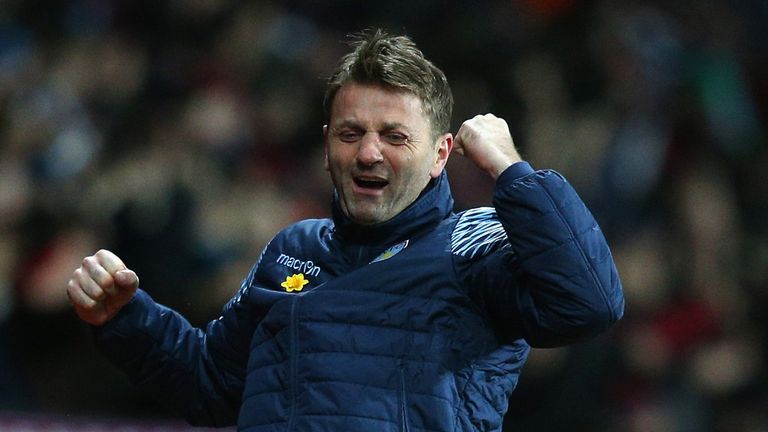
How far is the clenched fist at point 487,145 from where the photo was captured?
289cm

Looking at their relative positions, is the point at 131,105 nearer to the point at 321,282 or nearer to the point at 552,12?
the point at 552,12

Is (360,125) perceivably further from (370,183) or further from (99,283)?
(99,283)

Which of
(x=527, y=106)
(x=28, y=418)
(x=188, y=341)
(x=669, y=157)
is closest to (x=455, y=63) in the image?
(x=527, y=106)

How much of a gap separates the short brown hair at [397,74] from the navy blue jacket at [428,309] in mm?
168

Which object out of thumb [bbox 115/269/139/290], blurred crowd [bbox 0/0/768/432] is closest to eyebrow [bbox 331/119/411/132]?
thumb [bbox 115/269/139/290]

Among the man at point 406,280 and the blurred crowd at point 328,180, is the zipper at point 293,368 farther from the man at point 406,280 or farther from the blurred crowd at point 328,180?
the blurred crowd at point 328,180

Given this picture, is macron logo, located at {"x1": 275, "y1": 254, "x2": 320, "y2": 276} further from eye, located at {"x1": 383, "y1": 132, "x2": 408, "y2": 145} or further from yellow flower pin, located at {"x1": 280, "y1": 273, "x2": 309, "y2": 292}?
eye, located at {"x1": 383, "y1": 132, "x2": 408, "y2": 145}

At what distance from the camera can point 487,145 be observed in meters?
2.92

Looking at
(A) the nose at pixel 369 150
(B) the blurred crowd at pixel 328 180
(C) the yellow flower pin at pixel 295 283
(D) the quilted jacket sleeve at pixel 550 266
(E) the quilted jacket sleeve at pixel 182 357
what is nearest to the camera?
(D) the quilted jacket sleeve at pixel 550 266

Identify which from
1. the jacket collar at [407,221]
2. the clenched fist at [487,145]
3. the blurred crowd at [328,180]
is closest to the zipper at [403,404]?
the jacket collar at [407,221]

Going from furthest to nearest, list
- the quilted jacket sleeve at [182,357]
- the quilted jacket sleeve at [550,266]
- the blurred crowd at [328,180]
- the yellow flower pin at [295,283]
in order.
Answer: the blurred crowd at [328,180]
the quilted jacket sleeve at [182,357]
the yellow flower pin at [295,283]
the quilted jacket sleeve at [550,266]

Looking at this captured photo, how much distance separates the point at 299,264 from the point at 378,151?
346 millimetres

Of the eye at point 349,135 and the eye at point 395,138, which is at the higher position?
the eye at point 349,135

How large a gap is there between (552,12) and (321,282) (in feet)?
16.6
